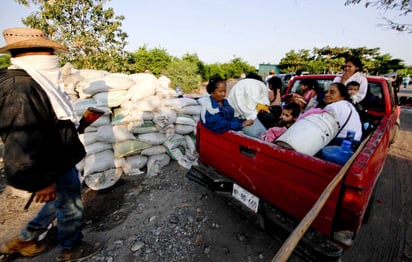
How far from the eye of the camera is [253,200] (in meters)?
1.88

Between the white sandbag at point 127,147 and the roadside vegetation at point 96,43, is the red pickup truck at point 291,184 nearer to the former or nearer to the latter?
A: the white sandbag at point 127,147

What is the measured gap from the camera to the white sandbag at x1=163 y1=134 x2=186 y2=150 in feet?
12.3

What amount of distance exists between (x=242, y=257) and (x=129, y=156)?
2385mm

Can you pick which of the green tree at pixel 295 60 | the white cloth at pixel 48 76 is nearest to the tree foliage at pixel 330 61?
the green tree at pixel 295 60

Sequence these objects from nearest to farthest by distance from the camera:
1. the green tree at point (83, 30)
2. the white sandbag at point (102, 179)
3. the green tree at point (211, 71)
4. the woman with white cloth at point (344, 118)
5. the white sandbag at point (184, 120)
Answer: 1. the woman with white cloth at point (344, 118)
2. the white sandbag at point (102, 179)
3. the white sandbag at point (184, 120)
4. the green tree at point (83, 30)
5. the green tree at point (211, 71)

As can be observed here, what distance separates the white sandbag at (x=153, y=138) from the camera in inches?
139

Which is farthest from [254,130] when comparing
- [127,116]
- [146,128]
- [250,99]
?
[127,116]

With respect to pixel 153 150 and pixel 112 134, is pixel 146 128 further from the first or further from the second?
pixel 112 134

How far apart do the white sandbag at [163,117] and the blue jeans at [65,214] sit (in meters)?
1.79

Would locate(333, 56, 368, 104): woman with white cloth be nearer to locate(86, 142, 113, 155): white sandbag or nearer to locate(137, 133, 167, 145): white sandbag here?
locate(137, 133, 167, 145): white sandbag

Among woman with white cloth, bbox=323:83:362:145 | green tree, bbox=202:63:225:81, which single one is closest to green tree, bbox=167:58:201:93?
green tree, bbox=202:63:225:81

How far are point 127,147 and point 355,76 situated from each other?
3805 mm

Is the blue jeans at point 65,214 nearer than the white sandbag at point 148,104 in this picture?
Yes

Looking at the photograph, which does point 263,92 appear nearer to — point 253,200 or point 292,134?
point 292,134
